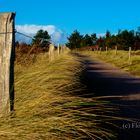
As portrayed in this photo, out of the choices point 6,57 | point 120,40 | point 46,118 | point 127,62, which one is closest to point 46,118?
point 46,118

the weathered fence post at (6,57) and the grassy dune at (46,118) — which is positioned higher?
the weathered fence post at (6,57)

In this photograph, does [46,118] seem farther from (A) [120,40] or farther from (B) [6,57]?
(A) [120,40]

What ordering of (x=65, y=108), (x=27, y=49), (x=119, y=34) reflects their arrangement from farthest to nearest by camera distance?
(x=119, y=34)
(x=27, y=49)
(x=65, y=108)

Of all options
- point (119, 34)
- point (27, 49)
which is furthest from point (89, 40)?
point (27, 49)

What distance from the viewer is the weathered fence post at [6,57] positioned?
5.47 meters

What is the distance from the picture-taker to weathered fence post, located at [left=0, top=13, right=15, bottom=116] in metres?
5.47

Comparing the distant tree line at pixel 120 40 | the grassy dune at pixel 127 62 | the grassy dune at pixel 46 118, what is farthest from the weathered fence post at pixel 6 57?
the distant tree line at pixel 120 40

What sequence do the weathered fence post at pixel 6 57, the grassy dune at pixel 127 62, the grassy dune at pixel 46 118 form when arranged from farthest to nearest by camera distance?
1. the grassy dune at pixel 127 62
2. the weathered fence post at pixel 6 57
3. the grassy dune at pixel 46 118

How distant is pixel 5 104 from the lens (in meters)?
5.50

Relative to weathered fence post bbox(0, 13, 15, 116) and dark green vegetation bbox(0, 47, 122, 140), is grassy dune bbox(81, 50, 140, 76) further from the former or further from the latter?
weathered fence post bbox(0, 13, 15, 116)

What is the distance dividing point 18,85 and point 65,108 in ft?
4.23

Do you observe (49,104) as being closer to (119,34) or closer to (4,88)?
(4,88)

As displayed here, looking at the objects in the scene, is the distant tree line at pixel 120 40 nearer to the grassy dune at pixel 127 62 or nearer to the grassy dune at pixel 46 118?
the grassy dune at pixel 127 62

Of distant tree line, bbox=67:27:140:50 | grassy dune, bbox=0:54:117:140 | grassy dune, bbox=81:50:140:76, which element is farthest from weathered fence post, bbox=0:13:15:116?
distant tree line, bbox=67:27:140:50
